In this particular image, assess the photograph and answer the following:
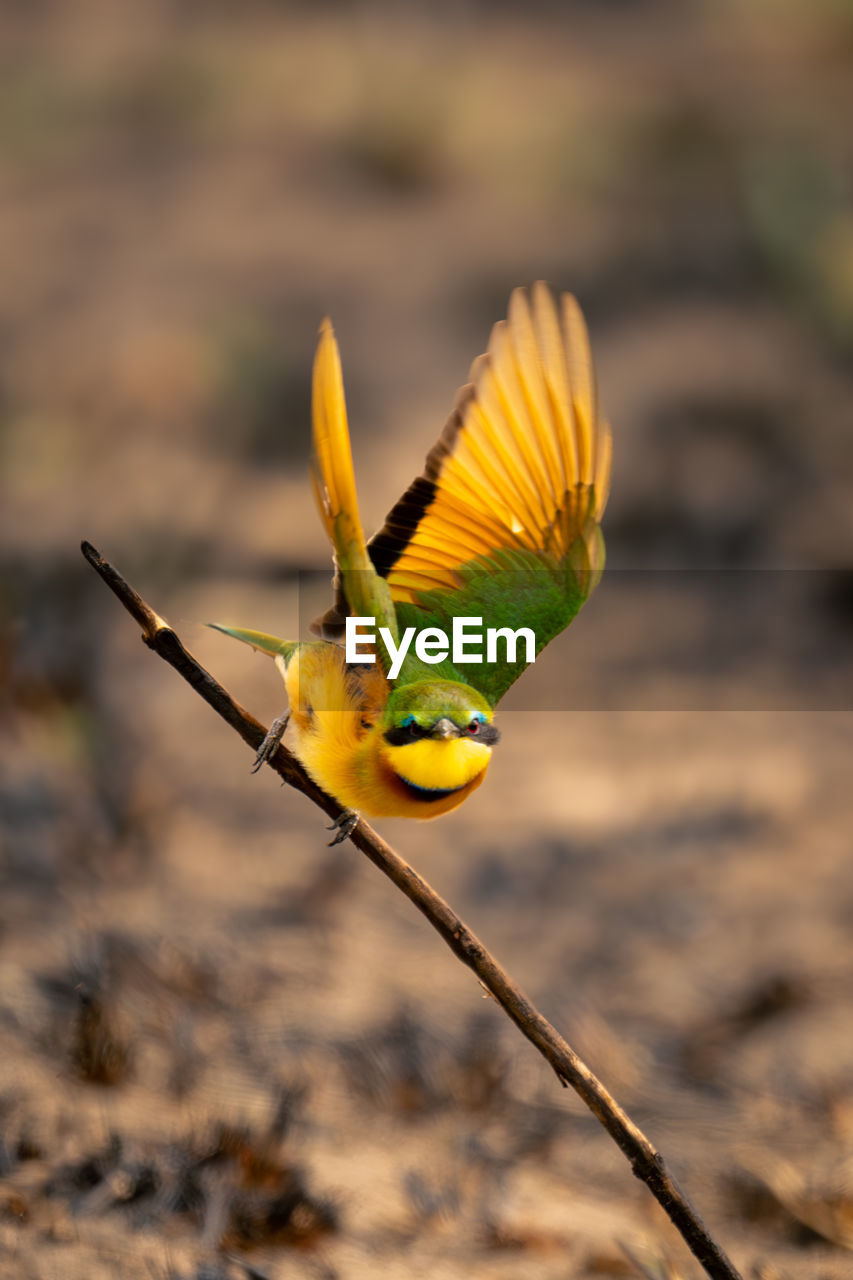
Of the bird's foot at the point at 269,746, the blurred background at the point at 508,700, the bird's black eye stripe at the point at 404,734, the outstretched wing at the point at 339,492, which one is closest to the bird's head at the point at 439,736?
the bird's black eye stripe at the point at 404,734

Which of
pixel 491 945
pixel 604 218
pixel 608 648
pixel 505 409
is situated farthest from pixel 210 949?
pixel 604 218

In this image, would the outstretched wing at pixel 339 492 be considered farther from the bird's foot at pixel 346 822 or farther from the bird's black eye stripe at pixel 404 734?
the bird's foot at pixel 346 822

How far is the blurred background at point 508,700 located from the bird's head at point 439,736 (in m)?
1.11

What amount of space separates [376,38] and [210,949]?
6178 millimetres

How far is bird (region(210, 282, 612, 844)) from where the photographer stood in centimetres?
134

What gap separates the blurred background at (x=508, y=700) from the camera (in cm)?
230

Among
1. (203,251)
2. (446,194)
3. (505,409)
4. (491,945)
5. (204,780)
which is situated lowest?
(491,945)

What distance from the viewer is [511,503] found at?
5.46 feet

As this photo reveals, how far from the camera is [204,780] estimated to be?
11.8ft

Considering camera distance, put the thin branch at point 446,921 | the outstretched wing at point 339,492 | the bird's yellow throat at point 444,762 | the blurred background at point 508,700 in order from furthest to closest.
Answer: the blurred background at point 508,700
the thin branch at point 446,921
the bird's yellow throat at point 444,762
the outstretched wing at point 339,492

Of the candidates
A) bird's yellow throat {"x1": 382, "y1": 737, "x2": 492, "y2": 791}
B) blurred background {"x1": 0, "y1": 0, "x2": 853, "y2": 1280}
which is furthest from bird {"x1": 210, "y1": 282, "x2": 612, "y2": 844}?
blurred background {"x1": 0, "y1": 0, "x2": 853, "y2": 1280}

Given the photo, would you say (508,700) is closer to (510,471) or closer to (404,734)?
(510,471)

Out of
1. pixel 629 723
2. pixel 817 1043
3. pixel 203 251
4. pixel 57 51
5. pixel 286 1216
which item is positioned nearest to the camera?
pixel 286 1216

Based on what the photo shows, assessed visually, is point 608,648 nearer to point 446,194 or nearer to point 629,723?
point 629,723
